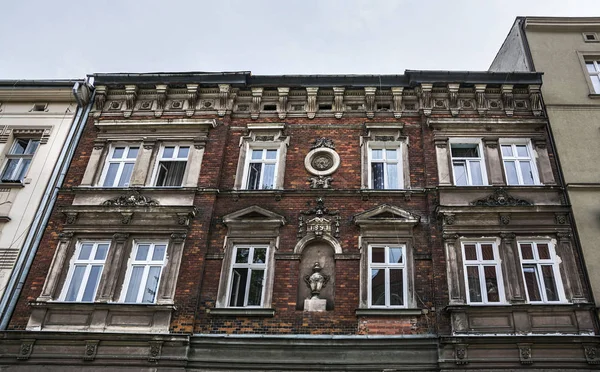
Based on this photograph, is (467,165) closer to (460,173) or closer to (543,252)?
(460,173)

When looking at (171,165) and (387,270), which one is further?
(171,165)

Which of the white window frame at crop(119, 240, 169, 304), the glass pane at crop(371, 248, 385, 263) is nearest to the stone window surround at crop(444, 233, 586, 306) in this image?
the glass pane at crop(371, 248, 385, 263)

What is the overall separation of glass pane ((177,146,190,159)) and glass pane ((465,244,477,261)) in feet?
26.8

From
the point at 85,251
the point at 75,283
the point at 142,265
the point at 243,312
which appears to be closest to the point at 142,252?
the point at 142,265

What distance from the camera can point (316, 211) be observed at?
1362 centimetres

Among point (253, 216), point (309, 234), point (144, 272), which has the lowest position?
point (144, 272)

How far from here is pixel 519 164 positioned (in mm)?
14266

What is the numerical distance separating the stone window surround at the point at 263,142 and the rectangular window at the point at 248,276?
2390 millimetres

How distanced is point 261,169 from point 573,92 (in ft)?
31.4

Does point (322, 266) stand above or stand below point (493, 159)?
below

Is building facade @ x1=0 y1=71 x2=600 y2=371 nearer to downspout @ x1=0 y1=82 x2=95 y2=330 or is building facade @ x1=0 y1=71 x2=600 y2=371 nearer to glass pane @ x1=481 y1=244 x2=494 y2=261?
glass pane @ x1=481 y1=244 x2=494 y2=261

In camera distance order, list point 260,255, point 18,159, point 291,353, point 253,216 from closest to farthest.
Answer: point 291,353
point 260,255
point 253,216
point 18,159

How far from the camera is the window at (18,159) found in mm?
15109

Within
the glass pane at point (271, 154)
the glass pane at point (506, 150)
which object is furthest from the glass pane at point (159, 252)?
the glass pane at point (506, 150)
